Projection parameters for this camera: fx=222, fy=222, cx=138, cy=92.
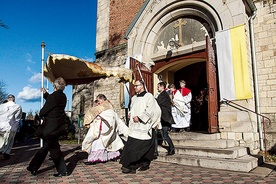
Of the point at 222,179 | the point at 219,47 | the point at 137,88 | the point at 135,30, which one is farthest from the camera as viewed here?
the point at 135,30

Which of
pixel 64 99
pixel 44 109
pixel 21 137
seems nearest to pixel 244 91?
pixel 64 99

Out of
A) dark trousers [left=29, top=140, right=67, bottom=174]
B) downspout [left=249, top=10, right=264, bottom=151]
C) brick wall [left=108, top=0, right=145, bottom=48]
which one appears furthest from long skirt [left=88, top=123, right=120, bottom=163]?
brick wall [left=108, top=0, right=145, bottom=48]

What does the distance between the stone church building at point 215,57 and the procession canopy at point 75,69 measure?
574 millimetres

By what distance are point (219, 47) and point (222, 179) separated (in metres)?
4.11

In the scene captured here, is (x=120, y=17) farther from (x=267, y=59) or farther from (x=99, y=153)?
(x=99, y=153)

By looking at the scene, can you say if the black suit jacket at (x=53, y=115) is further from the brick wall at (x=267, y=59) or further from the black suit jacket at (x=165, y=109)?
the brick wall at (x=267, y=59)

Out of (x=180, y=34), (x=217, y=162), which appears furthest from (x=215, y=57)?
(x=217, y=162)

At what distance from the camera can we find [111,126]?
18.4ft

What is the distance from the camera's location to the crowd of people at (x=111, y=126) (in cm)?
415

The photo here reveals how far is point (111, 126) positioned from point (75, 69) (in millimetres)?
2690

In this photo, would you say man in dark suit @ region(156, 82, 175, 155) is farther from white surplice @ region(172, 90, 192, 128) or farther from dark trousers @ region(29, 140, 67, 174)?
dark trousers @ region(29, 140, 67, 174)

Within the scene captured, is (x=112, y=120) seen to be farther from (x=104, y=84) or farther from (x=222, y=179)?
(x=104, y=84)

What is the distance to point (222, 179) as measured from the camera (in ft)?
12.2

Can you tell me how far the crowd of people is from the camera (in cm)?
415
